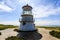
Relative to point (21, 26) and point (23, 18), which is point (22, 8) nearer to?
point (23, 18)

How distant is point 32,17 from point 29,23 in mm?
2138

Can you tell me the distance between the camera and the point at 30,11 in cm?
3547

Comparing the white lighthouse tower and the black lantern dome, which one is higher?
the black lantern dome

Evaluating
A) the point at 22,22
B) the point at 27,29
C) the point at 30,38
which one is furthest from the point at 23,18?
the point at 30,38

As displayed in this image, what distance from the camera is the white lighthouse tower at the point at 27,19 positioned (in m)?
34.7

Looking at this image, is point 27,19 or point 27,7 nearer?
point 27,19

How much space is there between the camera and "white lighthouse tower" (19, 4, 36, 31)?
34.7 m

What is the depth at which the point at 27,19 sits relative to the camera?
34688 millimetres

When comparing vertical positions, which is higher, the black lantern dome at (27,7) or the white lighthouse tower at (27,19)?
the black lantern dome at (27,7)

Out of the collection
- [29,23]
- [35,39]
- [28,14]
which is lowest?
[35,39]

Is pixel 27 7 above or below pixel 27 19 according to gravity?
above

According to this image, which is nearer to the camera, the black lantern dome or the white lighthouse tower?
the white lighthouse tower

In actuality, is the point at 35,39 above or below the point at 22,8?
below

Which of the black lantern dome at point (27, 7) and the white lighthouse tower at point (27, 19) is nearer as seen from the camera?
the white lighthouse tower at point (27, 19)
